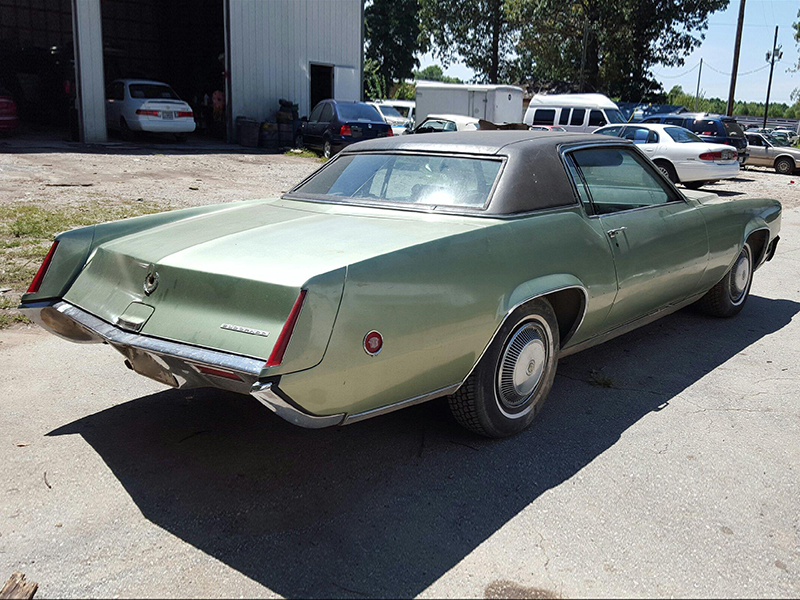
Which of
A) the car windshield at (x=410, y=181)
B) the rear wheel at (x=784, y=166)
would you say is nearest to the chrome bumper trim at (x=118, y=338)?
the car windshield at (x=410, y=181)

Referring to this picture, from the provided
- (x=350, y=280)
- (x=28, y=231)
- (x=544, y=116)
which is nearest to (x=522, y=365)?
(x=350, y=280)

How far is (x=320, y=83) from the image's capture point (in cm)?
2506

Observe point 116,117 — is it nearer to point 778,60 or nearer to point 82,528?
point 82,528

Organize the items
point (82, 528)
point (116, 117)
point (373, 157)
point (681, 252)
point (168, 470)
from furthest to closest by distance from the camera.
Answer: point (116, 117)
point (681, 252)
point (373, 157)
point (168, 470)
point (82, 528)

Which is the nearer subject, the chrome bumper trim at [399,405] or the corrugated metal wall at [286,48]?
the chrome bumper trim at [399,405]

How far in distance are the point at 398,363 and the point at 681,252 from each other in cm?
255

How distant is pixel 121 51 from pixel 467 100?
40.7ft

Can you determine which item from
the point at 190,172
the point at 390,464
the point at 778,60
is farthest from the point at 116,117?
the point at 778,60

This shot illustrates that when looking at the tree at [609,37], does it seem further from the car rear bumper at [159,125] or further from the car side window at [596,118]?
the car rear bumper at [159,125]

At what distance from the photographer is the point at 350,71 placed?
24.7 m

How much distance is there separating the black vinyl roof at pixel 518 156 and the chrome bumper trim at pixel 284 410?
53.9 inches

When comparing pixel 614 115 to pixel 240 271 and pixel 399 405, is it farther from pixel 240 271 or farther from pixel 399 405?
pixel 240 271

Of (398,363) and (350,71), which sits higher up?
(350,71)

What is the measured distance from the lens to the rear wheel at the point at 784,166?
22281 mm
